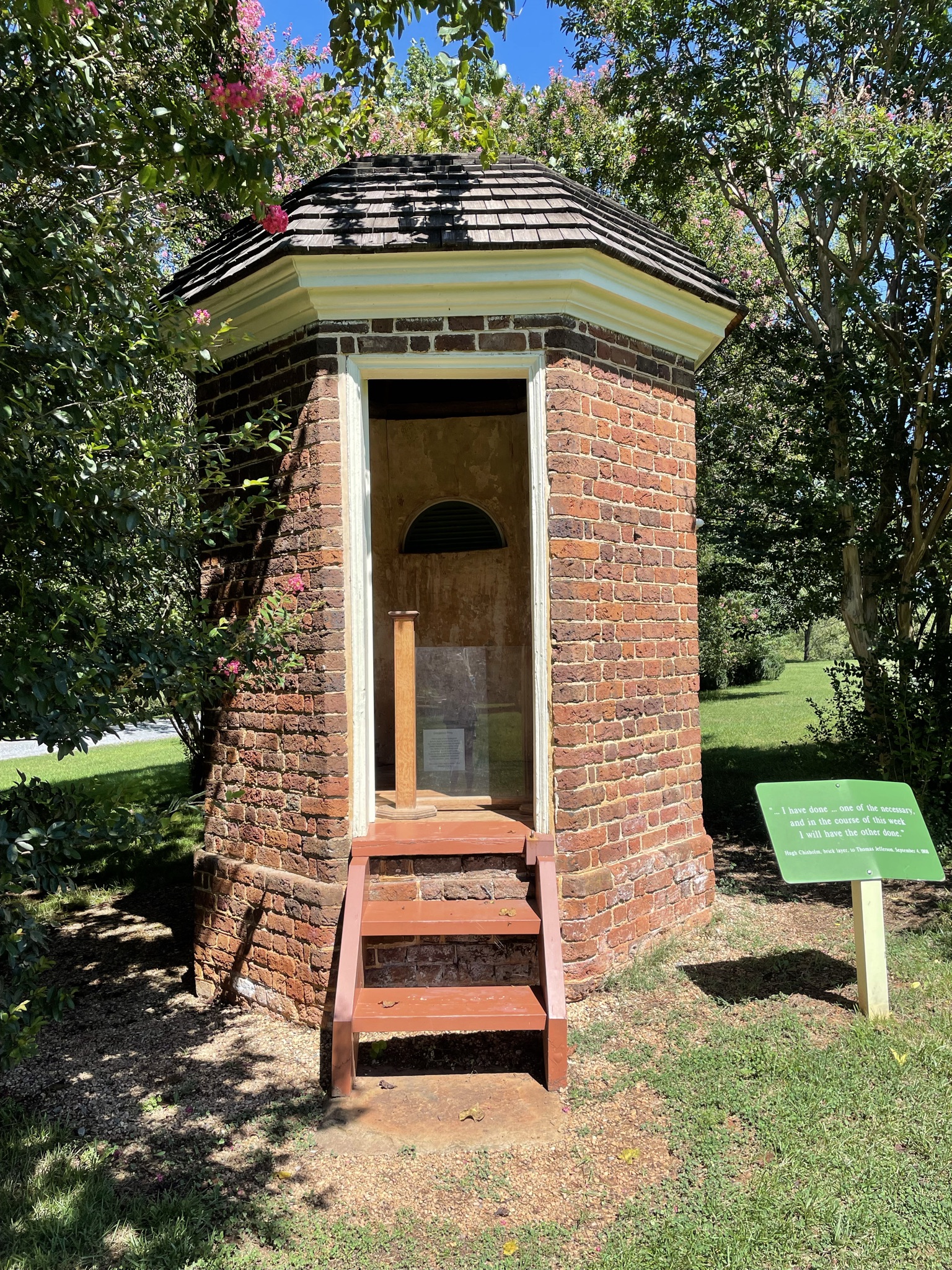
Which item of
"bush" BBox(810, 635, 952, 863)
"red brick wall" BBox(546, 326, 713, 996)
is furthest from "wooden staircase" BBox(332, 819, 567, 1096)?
"bush" BBox(810, 635, 952, 863)

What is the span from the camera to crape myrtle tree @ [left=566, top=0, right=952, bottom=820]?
6926 mm

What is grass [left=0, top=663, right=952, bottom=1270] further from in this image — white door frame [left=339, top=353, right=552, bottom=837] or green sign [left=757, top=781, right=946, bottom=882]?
white door frame [left=339, top=353, right=552, bottom=837]

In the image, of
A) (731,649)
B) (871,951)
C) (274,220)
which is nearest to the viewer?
(274,220)

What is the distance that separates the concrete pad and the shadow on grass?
131cm

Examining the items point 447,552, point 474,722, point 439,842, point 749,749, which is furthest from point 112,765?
point 439,842

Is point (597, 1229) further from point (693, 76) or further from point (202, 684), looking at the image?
point (693, 76)

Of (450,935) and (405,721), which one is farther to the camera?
(405,721)

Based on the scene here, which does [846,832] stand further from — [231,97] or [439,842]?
[231,97]

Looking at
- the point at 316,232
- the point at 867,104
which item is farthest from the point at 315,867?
the point at 867,104

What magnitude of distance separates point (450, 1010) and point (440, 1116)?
17.2 inches

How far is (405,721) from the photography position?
5.00m

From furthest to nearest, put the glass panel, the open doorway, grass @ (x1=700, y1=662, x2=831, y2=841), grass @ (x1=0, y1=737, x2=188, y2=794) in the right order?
grass @ (x1=0, y1=737, x2=188, y2=794)
grass @ (x1=700, y1=662, x2=831, y2=841)
the open doorway
the glass panel

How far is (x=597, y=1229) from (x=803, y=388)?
7.02 m

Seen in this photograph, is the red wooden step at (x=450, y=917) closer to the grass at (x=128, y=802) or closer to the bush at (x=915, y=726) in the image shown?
the grass at (x=128, y=802)
